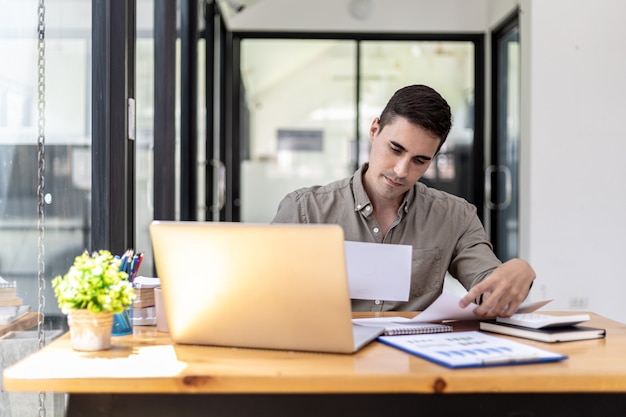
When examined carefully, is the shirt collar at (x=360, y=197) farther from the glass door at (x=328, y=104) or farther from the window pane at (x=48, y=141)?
the glass door at (x=328, y=104)

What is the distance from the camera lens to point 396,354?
1.37 meters

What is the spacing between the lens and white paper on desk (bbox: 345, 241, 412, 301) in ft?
5.88

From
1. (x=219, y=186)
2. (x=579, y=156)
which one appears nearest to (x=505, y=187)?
(x=579, y=156)

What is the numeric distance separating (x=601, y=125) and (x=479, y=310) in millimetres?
3383

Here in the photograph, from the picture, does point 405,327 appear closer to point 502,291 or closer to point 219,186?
point 502,291

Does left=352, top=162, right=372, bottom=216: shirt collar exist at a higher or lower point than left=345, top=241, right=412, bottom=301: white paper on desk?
higher

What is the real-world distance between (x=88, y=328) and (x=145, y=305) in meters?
0.30

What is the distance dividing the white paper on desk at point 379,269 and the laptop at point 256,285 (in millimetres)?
371

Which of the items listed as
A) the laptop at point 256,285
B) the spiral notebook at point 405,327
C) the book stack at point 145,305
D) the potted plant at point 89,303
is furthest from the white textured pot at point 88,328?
the spiral notebook at point 405,327

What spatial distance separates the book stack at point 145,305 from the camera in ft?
5.46

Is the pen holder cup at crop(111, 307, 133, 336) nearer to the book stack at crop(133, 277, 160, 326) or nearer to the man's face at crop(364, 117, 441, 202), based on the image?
the book stack at crop(133, 277, 160, 326)

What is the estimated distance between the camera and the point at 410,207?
226 cm

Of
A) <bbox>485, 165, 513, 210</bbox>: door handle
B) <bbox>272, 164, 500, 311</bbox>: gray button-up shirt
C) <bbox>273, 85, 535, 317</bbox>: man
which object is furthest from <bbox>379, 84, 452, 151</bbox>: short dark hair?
<bbox>485, 165, 513, 210</bbox>: door handle

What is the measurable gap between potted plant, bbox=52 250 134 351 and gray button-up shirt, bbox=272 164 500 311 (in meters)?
0.88
